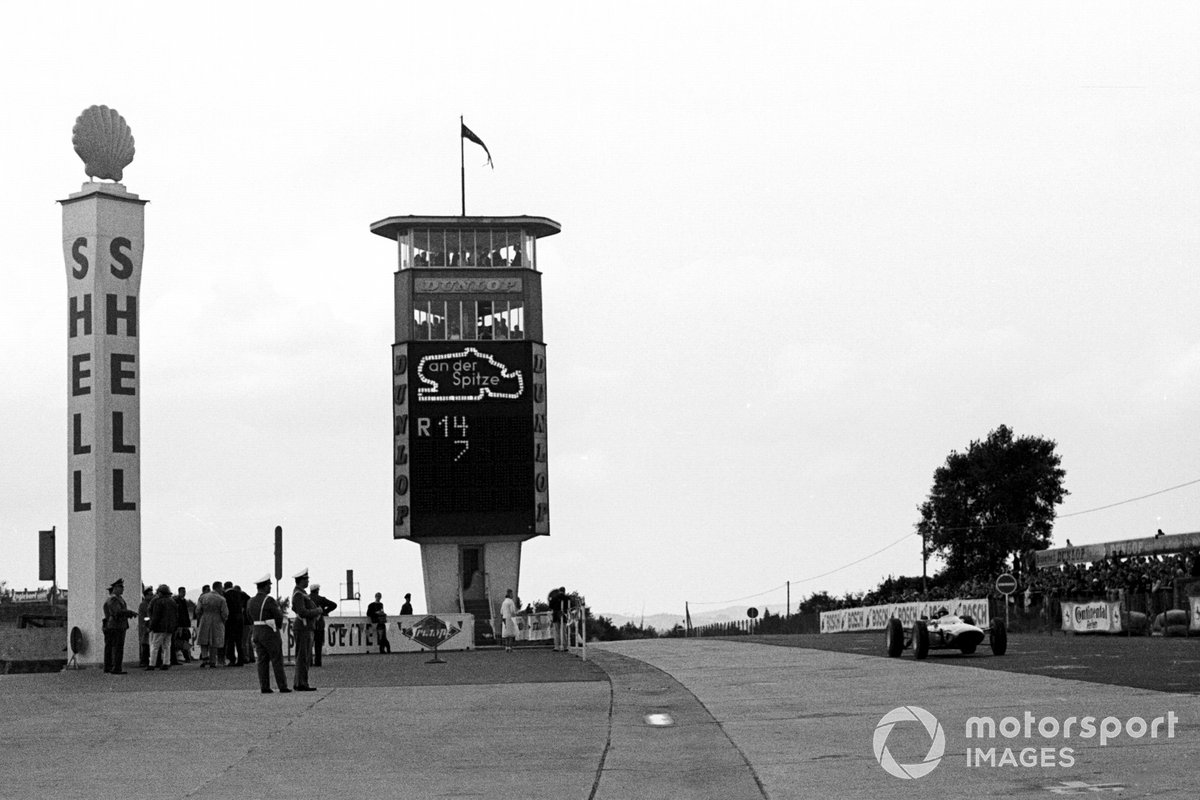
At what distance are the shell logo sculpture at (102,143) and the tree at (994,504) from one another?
91.5 m

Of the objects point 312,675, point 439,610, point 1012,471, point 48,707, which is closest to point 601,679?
point 312,675

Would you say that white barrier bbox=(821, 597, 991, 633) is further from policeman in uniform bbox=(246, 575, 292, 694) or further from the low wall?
policeman in uniform bbox=(246, 575, 292, 694)

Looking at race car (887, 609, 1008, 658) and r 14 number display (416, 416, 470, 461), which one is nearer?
race car (887, 609, 1008, 658)

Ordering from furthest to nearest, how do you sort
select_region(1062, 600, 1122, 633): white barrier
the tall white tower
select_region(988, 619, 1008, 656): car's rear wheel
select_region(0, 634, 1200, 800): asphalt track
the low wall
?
select_region(1062, 600, 1122, 633): white barrier < the low wall < the tall white tower < select_region(988, 619, 1008, 656): car's rear wheel < select_region(0, 634, 1200, 800): asphalt track

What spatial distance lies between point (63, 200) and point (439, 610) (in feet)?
102

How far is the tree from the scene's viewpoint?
12250 centimetres

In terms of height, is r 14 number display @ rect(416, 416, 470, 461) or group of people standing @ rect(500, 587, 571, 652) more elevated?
r 14 number display @ rect(416, 416, 470, 461)

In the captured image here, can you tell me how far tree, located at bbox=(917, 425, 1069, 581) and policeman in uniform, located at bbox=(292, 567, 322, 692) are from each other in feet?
333

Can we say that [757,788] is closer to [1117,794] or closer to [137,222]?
[1117,794]

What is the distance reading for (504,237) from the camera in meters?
69.3

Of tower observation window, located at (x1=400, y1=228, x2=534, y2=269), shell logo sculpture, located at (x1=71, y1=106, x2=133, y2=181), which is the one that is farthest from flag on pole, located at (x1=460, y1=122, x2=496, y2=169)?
shell logo sculpture, located at (x1=71, y1=106, x2=133, y2=181)

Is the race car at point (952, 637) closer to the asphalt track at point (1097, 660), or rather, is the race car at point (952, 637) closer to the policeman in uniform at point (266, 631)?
the asphalt track at point (1097, 660)

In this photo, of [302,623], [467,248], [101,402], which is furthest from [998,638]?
[467,248]

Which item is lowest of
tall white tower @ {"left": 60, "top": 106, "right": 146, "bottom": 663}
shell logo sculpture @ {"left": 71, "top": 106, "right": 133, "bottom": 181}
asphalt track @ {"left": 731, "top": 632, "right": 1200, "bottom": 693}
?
asphalt track @ {"left": 731, "top": 632, "right": 1200, "bottom": 693}
